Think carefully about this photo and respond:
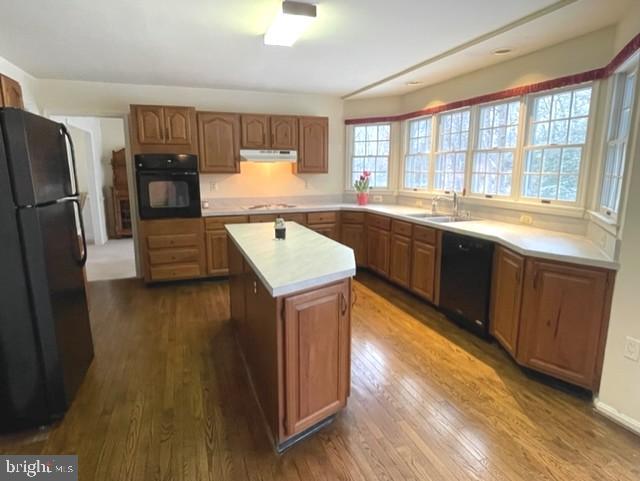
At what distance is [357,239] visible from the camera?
16.5 feet

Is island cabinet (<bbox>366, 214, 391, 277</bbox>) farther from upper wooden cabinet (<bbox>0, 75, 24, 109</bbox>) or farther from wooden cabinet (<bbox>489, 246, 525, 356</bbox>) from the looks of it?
upper wooden cabinet (<bbox>0, 75, 24, 109</bbox>)

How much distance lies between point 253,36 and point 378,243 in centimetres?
274

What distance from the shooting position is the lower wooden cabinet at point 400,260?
13.4ft

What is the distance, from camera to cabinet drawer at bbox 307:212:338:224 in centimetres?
→ 493

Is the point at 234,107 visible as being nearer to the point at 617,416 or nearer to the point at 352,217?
the point at 352,217

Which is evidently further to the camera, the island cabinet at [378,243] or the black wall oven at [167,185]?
the island cabinet at [378,243]

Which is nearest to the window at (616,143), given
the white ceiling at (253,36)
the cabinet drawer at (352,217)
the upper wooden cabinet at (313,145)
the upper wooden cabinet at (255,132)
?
the white ceiling at (253,36)

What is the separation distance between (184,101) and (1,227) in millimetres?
3374

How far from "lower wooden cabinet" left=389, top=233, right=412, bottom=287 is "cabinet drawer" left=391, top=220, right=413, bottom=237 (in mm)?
44

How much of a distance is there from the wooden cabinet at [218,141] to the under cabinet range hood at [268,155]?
0.11 m

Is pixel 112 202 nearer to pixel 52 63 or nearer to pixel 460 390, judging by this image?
pixel 52 63

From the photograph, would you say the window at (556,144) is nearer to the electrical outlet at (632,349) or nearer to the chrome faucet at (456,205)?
the chrome faucet at (456,205)

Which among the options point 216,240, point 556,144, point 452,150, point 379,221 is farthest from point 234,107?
point 556,144

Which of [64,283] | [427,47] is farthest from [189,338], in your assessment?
[427,47]
